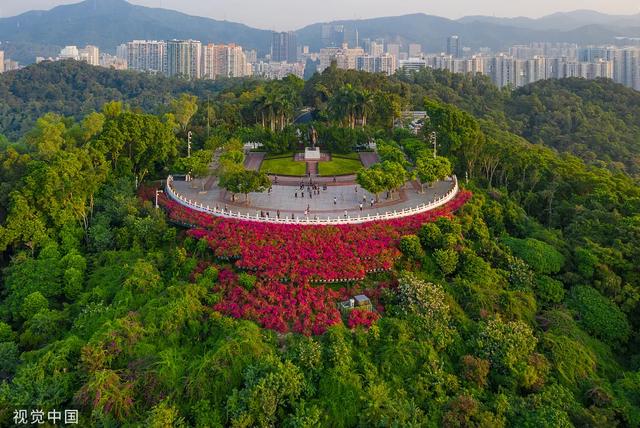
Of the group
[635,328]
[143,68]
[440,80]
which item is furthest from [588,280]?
[143,68]

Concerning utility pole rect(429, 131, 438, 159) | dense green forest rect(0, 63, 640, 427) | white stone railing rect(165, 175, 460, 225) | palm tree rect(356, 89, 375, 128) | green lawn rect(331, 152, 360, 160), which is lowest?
dense green forest rect(0, 63, 640, 427)

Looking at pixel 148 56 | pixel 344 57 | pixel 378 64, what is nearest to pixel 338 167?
pixel 378 64

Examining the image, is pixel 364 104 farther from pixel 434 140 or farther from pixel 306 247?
pixel 306 247

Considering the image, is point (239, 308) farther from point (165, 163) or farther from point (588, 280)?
point (165, 163)

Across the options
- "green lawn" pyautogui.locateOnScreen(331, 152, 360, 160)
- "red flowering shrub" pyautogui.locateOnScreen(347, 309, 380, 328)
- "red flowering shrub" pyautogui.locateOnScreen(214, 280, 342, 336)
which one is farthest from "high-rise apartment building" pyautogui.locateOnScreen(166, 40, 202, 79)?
"red flowering shrub" pyautogui.locateOnScreen(347, 309, 380, 328)

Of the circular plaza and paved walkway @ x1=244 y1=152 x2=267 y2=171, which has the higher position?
paved walkway @ x1=244 y1=152 x2=267 y2=171

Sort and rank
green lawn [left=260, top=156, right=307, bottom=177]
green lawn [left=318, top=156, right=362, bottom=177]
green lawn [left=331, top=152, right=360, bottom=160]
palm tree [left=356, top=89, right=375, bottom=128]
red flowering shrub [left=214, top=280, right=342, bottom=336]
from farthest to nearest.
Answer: palm tree [left=356, top=89, right=375, bottom=128] < green lawn [left=331, top=152, right=360, bottom=160] < green lawn [left=318, top=156, right=362, bottom=177] < green lawn [left=260, top=156, right=307, bottom=177] < red flowering shrub [left=214, top=280, right=342, bottom=336]

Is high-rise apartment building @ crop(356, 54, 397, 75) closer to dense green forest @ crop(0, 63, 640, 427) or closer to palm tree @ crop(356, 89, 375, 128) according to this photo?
palm tree @ crop(356, 89, 375, 128)
